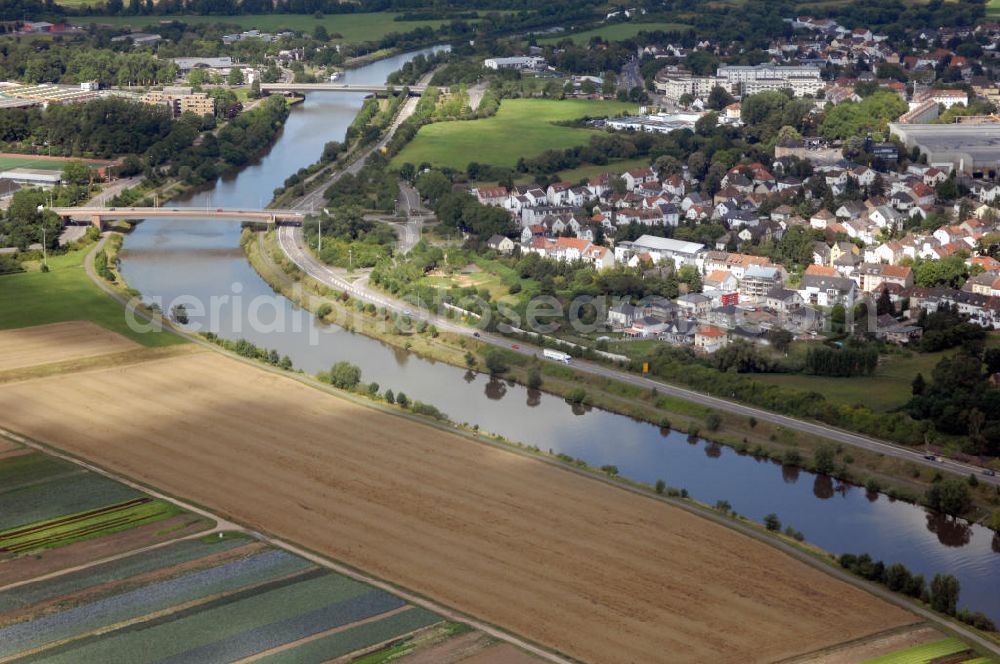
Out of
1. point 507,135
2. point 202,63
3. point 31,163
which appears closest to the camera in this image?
A: point 31,163

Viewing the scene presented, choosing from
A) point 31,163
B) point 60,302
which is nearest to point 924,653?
point 60,302

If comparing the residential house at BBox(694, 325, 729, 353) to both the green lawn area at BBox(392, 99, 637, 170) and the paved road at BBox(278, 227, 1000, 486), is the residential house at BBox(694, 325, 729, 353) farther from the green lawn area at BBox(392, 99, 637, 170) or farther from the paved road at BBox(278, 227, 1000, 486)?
the green lawn area at BBox(392, 99, 637, 170)

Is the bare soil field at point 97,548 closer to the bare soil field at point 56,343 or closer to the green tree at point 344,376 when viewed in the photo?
the green tree at point 344,376

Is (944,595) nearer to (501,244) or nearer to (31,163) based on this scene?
(501,244)

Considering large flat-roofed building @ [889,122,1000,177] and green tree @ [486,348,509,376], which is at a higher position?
large flat-roofed building @ [889,122,1000,177]

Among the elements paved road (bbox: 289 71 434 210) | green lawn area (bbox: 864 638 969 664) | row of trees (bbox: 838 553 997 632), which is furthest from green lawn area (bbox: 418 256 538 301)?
green lawn area (bbox: 864 638 969 664)

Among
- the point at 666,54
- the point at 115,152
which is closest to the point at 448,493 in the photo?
the point at 115,152
